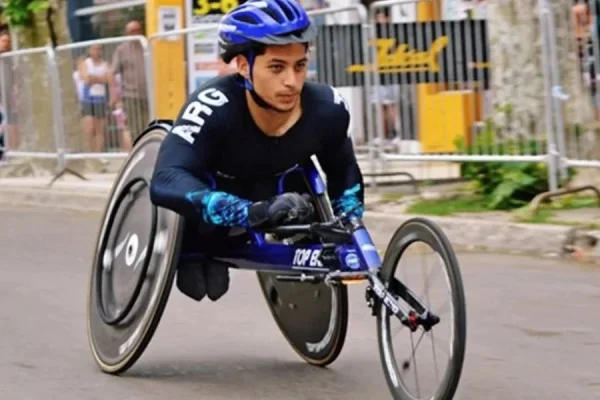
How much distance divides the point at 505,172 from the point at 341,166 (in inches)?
226

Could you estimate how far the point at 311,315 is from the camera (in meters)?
6.59

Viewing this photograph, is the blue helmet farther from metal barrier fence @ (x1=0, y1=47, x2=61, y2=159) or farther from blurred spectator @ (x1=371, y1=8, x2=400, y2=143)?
metal barrier fence @ (x1=0, y1=47, x2=61, y2=159)

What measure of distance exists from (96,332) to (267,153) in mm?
1243

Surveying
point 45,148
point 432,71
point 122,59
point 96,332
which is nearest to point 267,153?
point 96,332

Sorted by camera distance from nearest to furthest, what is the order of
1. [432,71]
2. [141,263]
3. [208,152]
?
1. [208,152]
2. [141,263]
3. [432,71]

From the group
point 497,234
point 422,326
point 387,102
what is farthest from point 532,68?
point 422,326

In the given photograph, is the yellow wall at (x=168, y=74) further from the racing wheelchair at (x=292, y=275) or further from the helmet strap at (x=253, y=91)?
the helmet strap at (x=253, y=91)

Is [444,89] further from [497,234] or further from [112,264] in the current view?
[112,264]

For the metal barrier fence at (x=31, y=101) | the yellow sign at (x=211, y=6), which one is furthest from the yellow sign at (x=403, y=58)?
the metal barrier fence at (x=31, y=101)

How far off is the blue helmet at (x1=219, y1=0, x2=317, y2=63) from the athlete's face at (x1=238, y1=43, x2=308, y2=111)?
2.0 inches

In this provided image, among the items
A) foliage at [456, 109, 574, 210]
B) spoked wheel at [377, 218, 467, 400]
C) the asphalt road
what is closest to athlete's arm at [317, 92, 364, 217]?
spoked wheel at [377, 218, 467, 400]

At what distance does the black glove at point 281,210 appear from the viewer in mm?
5562

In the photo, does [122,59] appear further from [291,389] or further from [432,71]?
[291,389]

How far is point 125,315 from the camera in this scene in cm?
646
